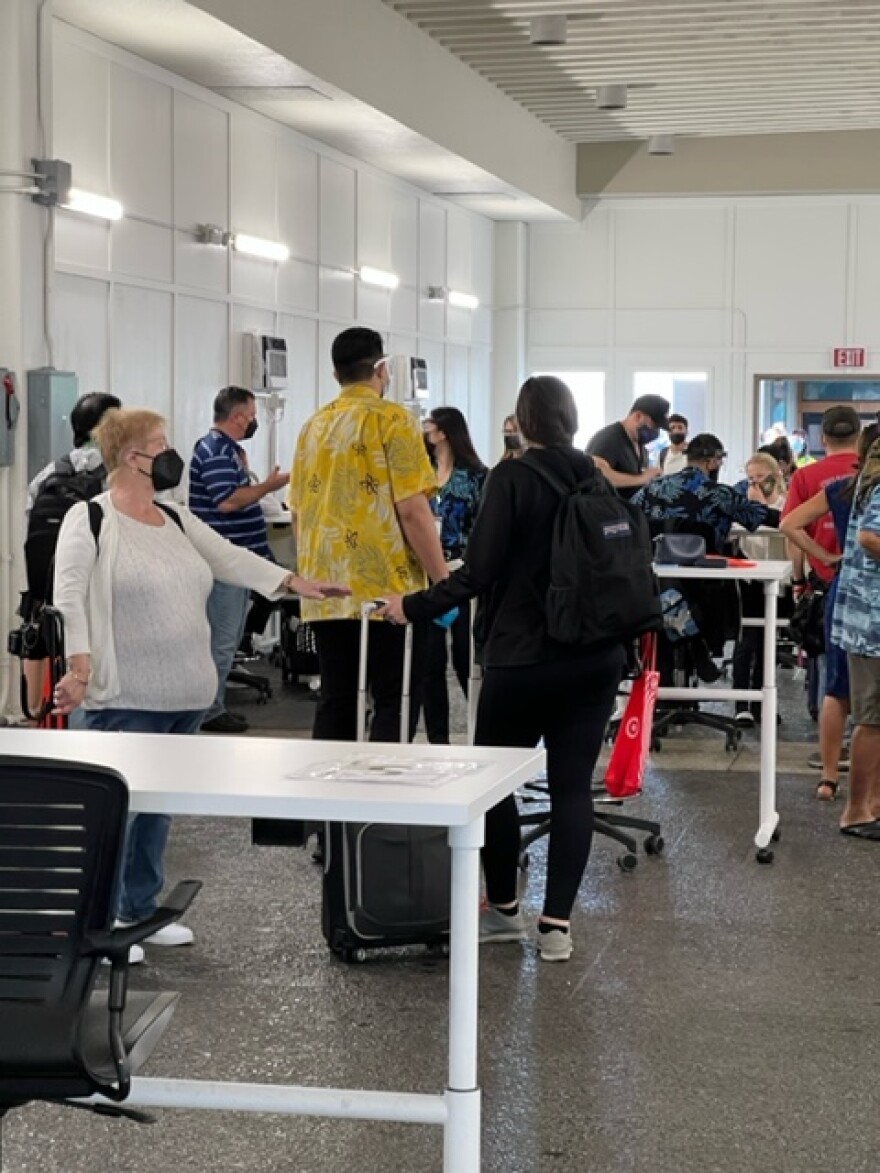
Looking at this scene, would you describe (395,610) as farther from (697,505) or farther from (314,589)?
(697,505)

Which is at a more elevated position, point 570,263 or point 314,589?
point 570,263

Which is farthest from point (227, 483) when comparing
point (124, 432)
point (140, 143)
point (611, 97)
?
point (611, 97)

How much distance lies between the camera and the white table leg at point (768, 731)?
6.43m

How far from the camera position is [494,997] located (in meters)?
4.77

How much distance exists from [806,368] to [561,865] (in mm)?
14305

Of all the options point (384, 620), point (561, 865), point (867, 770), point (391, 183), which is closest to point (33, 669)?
point (384, 620)

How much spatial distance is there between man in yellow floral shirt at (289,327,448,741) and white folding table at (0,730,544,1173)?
7.14 ft

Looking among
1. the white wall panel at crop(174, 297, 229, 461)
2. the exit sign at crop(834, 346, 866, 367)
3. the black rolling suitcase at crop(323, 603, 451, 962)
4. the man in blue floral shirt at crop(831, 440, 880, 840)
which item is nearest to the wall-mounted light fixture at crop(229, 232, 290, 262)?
the white wall panel at crop(174, 297, 229, 461)

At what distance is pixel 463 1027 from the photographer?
3135 millimetres

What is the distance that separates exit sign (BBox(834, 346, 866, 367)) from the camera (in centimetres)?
1845

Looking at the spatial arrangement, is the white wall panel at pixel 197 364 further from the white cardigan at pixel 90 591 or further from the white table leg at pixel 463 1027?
the white table leg at pixel 463 1027

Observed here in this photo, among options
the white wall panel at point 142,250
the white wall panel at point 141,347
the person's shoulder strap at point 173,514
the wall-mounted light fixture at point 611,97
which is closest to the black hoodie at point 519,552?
the person's shoulder strap at point 173,514

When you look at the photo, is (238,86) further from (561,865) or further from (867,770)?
(561,865)

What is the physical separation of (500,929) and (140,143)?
22.4 ft
